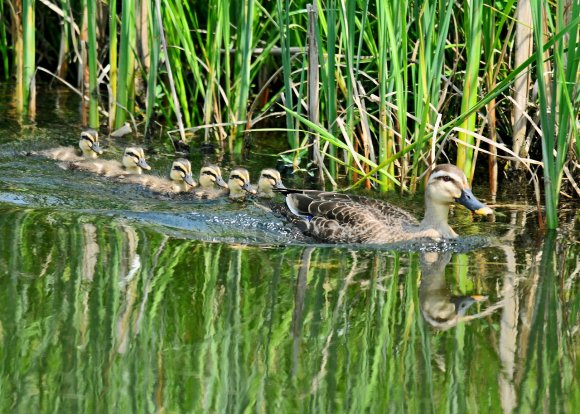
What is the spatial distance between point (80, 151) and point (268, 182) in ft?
5.44

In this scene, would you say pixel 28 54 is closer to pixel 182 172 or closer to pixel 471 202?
pixel 182 172

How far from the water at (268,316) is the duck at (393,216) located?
0.12m

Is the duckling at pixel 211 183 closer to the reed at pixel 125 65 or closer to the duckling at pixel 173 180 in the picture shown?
the duckling at pixel 173 180

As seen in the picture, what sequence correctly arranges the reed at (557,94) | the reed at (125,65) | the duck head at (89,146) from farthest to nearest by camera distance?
the duck head at (89,146), the reed at (125,65), the reed at (557,94)

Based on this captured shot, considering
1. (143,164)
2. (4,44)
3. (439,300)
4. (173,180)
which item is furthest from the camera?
(4,44)

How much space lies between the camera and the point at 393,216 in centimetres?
665

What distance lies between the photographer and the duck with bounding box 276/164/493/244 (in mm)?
6562

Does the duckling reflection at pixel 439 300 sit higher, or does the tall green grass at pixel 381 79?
the tall green grass at pixel 381 79

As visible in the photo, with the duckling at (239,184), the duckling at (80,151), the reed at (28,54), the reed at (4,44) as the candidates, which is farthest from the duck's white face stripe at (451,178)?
the reed at (4,44)

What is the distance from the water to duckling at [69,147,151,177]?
34.5 inches

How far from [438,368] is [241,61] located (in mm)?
4572

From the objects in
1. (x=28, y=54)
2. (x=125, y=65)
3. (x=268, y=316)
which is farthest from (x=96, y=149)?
(x=268, y=316)

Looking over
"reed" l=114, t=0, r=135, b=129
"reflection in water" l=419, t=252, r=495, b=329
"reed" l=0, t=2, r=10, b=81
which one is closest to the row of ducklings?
"reed" l=114, t=0, r=135, b=129

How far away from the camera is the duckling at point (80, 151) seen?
8344 millimetres
